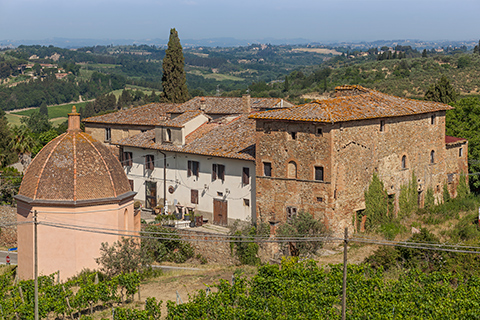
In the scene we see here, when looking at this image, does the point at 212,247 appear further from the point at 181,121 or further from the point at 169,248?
the point at 181,121

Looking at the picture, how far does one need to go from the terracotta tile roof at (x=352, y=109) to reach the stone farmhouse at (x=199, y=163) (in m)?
4.25

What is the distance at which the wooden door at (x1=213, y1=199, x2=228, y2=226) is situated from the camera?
38.5 meters

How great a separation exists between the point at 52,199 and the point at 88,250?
115 inches

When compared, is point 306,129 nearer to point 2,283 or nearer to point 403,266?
point 403,266

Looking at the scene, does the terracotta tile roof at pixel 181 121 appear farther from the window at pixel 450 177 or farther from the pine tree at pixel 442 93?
the pine tree at pixel 442 93

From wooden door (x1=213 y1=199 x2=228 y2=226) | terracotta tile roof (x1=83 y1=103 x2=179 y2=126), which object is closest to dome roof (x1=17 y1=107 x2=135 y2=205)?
wooden door (x1=213 y1=199 x2=228 y2=226)

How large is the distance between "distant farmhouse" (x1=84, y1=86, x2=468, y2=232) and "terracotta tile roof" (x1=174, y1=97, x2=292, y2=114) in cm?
23

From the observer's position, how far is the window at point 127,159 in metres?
45.1

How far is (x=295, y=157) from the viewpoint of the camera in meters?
32.6

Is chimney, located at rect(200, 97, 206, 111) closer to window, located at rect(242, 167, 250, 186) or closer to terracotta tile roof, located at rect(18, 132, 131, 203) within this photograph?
window, located at rect(242, 167, 250, 186)

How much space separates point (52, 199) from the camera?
27953 mm

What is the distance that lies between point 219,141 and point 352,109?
1005 centimetres

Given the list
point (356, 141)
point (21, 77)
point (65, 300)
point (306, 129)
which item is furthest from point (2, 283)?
point (21, 77)

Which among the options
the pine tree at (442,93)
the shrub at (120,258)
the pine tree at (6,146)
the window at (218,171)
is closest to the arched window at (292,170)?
the window at (218,171)
